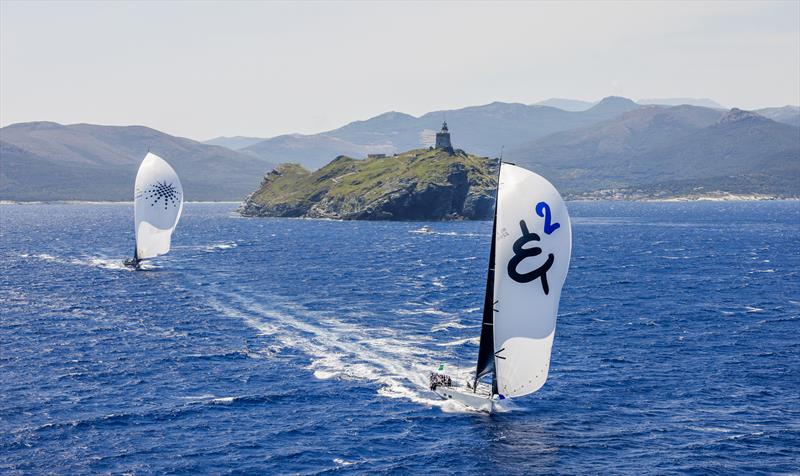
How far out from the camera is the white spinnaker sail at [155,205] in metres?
143

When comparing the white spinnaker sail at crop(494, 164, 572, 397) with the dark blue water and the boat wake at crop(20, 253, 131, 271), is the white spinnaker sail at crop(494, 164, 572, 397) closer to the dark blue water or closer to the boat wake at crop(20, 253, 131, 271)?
the dark blue water

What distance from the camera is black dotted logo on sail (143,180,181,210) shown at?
471 ft

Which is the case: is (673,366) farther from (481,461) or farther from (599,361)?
(481,461)

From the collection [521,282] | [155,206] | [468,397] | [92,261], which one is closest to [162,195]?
[155,206]

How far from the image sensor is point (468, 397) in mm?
64438

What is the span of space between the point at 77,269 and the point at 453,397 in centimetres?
10695

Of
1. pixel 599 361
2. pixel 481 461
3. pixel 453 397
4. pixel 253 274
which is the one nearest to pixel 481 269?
pixel 253 274

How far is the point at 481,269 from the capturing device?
150 m

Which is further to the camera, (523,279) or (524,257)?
(523,279)

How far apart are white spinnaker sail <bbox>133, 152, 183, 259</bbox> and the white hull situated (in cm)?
8846

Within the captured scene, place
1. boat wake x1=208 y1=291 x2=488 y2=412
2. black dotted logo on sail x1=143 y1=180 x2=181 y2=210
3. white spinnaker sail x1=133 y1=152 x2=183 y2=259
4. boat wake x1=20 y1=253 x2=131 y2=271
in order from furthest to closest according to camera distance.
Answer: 1. boat wake x1=20 y1=253 x2=131 y2=271
2. black dotted logo on sail x1=143 y1=180 x2=181 y2=210
3. white spinnaker sail x1=133 y1=152 x2=183 y2=259
4. boat wake x1=208 y1=291 x2=488 y2=412

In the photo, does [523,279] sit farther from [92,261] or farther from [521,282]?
[92,261]

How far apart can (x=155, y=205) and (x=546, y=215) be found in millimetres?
101668

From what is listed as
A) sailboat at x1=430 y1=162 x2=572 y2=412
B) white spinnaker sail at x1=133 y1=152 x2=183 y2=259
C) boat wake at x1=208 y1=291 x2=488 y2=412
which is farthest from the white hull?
white spinnaker sail at x1=133 y1=152 x2=183 y2=259
